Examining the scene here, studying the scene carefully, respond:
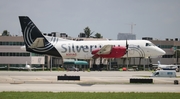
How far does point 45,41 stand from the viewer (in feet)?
A: 207

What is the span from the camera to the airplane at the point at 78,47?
2469 inches

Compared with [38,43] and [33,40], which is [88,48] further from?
[33,40]

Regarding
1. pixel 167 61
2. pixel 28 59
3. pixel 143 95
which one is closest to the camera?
pixel 143 95

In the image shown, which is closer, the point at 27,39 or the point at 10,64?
the point at 27,39

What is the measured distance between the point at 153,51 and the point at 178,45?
57305 mm

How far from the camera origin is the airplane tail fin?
6219 cm

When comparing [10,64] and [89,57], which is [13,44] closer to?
[10,64]

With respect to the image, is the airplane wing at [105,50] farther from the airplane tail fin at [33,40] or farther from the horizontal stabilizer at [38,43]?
the horizontal stabilizer at [38,43]

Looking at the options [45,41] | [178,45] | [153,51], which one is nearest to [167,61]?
[178,45]

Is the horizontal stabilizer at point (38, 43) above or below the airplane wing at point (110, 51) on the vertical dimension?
above

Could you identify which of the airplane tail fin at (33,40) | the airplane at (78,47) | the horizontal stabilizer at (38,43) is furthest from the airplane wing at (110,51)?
the horizontal stabilizer at (38,43)

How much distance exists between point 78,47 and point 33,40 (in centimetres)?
890

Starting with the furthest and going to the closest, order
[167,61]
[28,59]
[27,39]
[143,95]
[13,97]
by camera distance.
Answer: [167,61] → [28,59] → [27,39] → [143,95] → [13,97]

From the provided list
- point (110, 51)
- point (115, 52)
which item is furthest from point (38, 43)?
point (115, 52)
